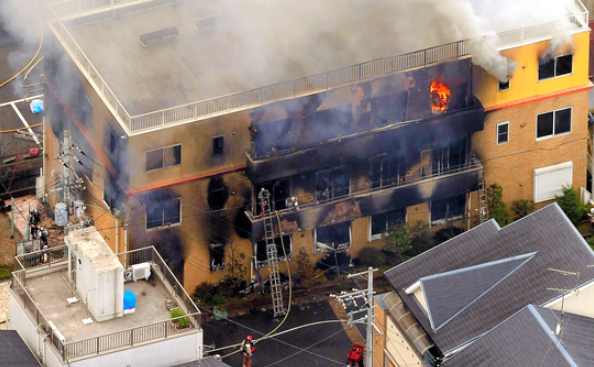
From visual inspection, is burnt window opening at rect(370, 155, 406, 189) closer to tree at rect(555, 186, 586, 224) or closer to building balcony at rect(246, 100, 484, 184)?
building balcony at rect(246, 100, 484, 184)

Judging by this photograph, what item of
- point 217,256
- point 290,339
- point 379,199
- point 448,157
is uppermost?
point 448,157

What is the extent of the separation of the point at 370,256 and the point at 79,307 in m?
16.8

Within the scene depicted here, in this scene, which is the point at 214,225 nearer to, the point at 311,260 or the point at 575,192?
the point at 311,260

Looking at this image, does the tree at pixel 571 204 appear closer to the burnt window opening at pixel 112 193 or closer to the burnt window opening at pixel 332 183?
the burnt window opening at pixel 332 183

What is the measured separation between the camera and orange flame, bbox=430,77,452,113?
74.3 metres

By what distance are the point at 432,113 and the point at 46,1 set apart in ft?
57.9

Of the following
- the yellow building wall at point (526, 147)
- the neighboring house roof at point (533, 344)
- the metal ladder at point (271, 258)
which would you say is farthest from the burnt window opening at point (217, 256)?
the neighboring house roof at point (533, 344)

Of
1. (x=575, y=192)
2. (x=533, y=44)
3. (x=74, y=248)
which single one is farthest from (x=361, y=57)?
(x=74, y=248)

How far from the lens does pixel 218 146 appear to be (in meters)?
71.6

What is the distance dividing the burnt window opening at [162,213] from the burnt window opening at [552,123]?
17242 millimetres

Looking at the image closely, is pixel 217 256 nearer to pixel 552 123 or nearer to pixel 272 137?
pixel 272 137

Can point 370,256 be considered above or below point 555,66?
below

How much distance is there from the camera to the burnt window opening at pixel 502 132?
251ft

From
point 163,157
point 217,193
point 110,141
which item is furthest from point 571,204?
point 110,141
